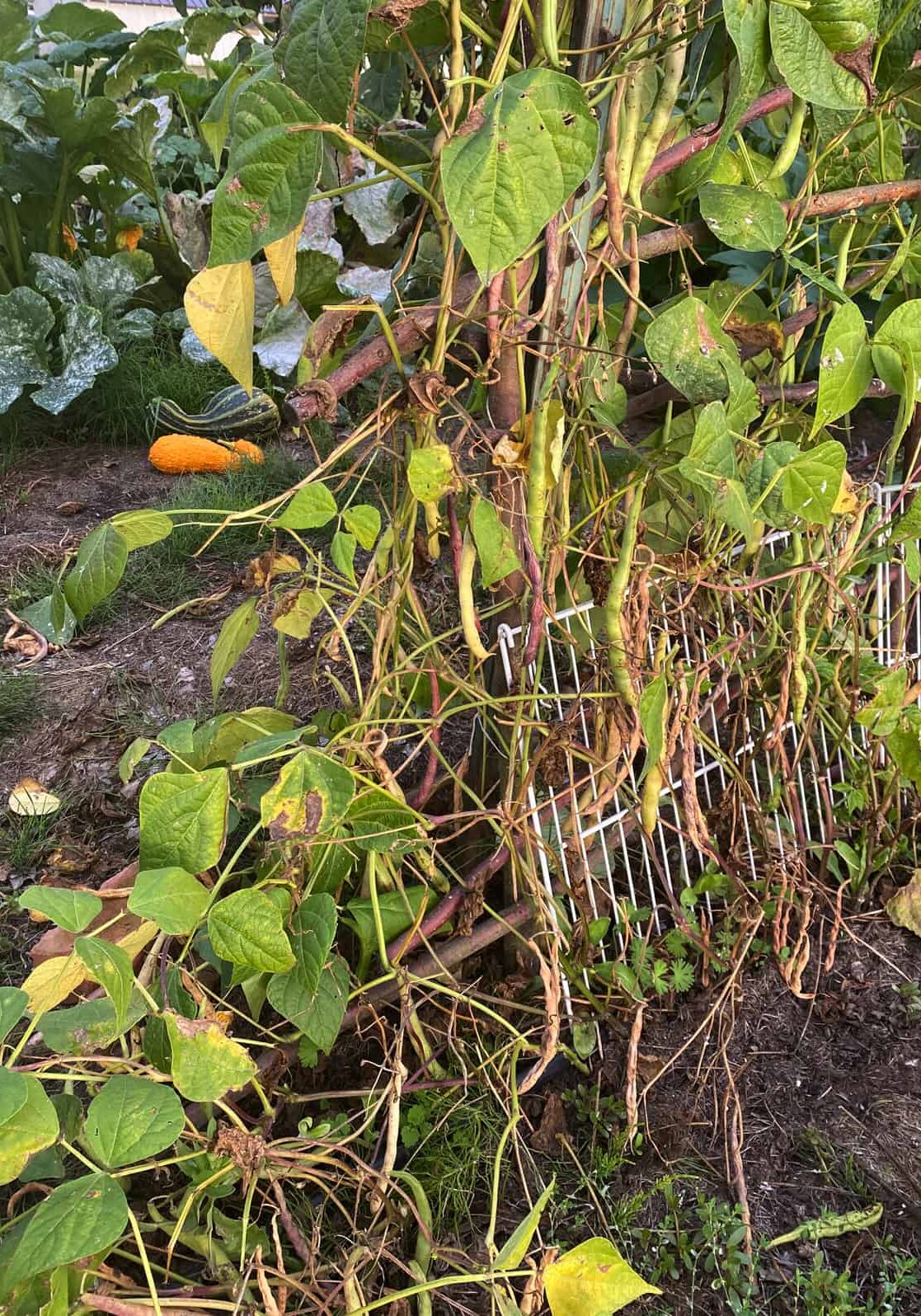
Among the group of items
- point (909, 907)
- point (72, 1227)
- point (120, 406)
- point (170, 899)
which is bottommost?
point (909, 907)

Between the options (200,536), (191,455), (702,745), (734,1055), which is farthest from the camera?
(191,455)

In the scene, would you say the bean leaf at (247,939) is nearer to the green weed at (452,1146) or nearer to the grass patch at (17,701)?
the green weed at (452,1146)

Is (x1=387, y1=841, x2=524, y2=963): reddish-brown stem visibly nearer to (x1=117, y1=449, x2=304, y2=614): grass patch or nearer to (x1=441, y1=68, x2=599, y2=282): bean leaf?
(x1=441, y1=68, x2=599, y2=282): bean leaf

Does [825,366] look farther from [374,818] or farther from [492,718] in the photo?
[374,818]

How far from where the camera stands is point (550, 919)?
1.11 meters

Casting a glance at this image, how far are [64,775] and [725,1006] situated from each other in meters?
1.15

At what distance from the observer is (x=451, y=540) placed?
1036 mm

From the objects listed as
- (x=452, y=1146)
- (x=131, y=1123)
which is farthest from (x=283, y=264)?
(x=452, y=1146)

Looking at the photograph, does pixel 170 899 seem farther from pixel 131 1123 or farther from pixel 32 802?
pixel 32 802

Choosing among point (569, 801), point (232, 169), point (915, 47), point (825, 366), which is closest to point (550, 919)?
point (569, 801)

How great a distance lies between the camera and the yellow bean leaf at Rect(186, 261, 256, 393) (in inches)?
29.3

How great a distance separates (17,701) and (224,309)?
1330mm

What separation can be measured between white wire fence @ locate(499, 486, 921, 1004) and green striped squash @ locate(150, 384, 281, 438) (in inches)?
62.0

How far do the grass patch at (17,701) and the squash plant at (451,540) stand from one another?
75 cm
